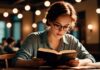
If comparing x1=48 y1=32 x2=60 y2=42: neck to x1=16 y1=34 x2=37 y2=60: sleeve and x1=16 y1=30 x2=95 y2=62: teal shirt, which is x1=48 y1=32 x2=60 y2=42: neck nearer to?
x1=16 y1=30 x2=95 y2=62: teal shirt

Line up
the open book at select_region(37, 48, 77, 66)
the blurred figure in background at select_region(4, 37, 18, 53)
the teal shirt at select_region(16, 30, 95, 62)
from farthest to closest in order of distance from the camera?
the blurred figure in background at select_region(4, 37, 18, 53) → the teal shirt at select_region(16, 30, 95, 62) → the open book at select_region(37, 48, 77, 66)

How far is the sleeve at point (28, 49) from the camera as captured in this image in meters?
2.38

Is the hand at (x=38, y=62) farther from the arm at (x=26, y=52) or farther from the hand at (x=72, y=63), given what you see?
the hand at (x=72, y=63)

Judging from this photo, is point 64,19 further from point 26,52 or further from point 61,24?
point 26,52

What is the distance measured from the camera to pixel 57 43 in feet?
8.18

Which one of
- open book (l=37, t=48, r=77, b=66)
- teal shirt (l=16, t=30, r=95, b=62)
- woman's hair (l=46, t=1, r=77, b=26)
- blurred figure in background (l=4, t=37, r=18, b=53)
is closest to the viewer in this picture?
open book (l=37, t=48, r=77, b=66)

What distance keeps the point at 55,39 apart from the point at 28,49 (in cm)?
26

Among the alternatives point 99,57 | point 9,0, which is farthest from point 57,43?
point 9,0

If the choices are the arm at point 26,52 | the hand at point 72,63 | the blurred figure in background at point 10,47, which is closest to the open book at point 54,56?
the hand at point 72,63

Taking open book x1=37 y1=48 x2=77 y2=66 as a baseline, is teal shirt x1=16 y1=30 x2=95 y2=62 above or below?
above

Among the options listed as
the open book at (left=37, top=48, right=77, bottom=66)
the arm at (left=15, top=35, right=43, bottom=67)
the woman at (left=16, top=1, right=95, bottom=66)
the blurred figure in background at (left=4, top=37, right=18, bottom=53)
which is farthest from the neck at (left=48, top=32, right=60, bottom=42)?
the blurred figure in background at (left=4, top=37, right=18, bottom=53)

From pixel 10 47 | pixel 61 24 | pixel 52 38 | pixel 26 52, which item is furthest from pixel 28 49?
pixel 10 47

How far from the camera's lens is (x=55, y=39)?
2.48m

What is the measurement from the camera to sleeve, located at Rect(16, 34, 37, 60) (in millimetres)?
2377
